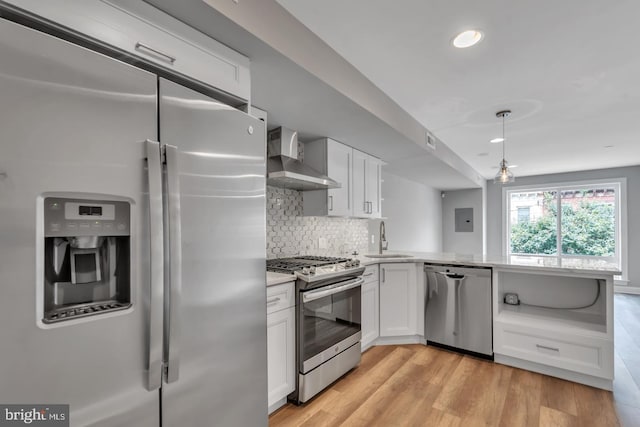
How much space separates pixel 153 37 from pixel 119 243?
0.82m

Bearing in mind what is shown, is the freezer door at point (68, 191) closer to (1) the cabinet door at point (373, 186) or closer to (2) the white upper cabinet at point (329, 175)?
(2) the white upper cabinet at point (329, 175)

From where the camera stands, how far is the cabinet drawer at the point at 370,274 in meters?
2.97

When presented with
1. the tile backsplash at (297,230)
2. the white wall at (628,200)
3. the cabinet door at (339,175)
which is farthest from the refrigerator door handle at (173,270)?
the white wall at (628,200)

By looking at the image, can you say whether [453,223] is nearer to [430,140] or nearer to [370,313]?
[430,140]

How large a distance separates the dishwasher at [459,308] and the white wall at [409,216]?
1.30 metres

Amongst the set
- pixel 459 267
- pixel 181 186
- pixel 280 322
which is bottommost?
pixel 280 322

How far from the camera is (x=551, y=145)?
4312 mm

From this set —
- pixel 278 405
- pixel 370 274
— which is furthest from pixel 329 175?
pixel 278 405

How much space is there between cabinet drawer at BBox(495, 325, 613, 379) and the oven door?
55.8 inches

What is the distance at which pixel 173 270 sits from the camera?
108 centimetres

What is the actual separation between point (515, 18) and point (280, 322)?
2.35 meters

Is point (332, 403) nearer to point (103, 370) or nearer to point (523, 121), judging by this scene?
point (103, 370)

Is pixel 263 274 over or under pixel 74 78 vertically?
under

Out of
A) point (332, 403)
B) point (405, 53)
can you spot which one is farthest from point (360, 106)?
point (332, 403)
